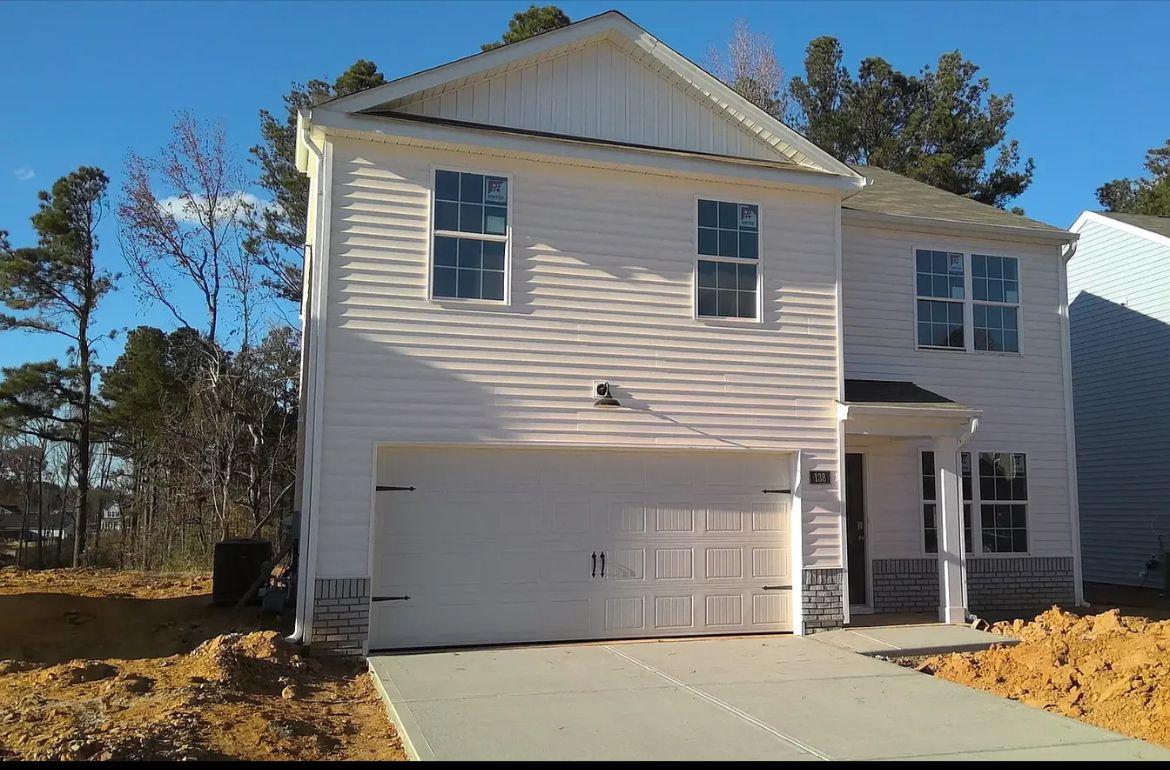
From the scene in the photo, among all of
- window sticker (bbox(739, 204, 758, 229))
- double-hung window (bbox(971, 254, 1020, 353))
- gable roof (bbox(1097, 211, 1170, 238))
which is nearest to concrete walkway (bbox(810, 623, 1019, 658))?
double-hung window (bbox(971, 254, 1020, 353))

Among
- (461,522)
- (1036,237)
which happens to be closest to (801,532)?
(461,522)

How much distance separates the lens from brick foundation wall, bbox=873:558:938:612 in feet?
40.8

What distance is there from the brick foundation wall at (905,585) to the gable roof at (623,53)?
534 cm

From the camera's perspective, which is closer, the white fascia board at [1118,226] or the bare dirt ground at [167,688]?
the bare dirt ground at [167,688]

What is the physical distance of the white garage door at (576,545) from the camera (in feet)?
31.9

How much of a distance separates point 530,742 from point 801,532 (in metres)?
5.70

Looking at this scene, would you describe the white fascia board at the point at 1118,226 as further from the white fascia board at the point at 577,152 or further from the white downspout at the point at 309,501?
the white downspout at the point at 309,501

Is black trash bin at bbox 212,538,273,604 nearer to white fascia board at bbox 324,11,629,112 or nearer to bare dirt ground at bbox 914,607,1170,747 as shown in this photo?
white fascia board at bbox 324,11,629,112

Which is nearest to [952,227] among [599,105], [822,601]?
[599,105]

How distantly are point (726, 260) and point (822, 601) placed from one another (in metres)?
4.34

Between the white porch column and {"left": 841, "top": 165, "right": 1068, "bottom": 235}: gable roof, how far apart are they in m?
3.63

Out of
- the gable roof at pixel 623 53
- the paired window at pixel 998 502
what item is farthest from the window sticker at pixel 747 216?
the paired window at pixel 998 502

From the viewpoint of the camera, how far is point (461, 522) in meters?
9.93

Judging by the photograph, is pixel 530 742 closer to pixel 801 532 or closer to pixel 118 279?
pixel 801 532
